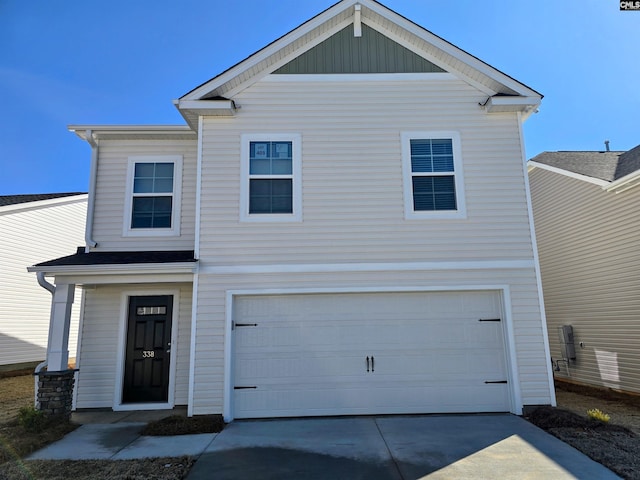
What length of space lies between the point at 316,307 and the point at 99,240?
455cm

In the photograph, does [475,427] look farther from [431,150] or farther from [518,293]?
[431,150]

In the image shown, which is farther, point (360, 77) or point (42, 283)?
point (360, 77)

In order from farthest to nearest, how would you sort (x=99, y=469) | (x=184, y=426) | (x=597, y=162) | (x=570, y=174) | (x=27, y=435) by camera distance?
(x=597, y=162)
(x=570, y=174)
(x=184, y=426)
(x=27, y=435)
(x=99, y=469)

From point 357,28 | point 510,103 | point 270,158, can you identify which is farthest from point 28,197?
point 510,103

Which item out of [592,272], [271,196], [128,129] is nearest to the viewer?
[271,196]

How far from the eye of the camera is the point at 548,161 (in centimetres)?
1217

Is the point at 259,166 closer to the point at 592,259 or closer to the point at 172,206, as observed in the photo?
the point at 172,206

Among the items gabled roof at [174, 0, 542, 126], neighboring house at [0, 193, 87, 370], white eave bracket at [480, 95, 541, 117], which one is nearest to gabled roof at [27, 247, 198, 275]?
gabled roof at [174, 0, 542, 126]

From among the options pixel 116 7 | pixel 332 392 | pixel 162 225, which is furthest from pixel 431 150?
pixel 116 7

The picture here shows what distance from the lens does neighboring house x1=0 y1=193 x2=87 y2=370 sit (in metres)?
12.7

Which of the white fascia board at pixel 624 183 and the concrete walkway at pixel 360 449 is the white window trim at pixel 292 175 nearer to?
the concrete walkway at pixel 360 449

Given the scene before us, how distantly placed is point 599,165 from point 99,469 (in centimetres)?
1225

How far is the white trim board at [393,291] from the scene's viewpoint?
689cm

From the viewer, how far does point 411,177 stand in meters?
7.62
